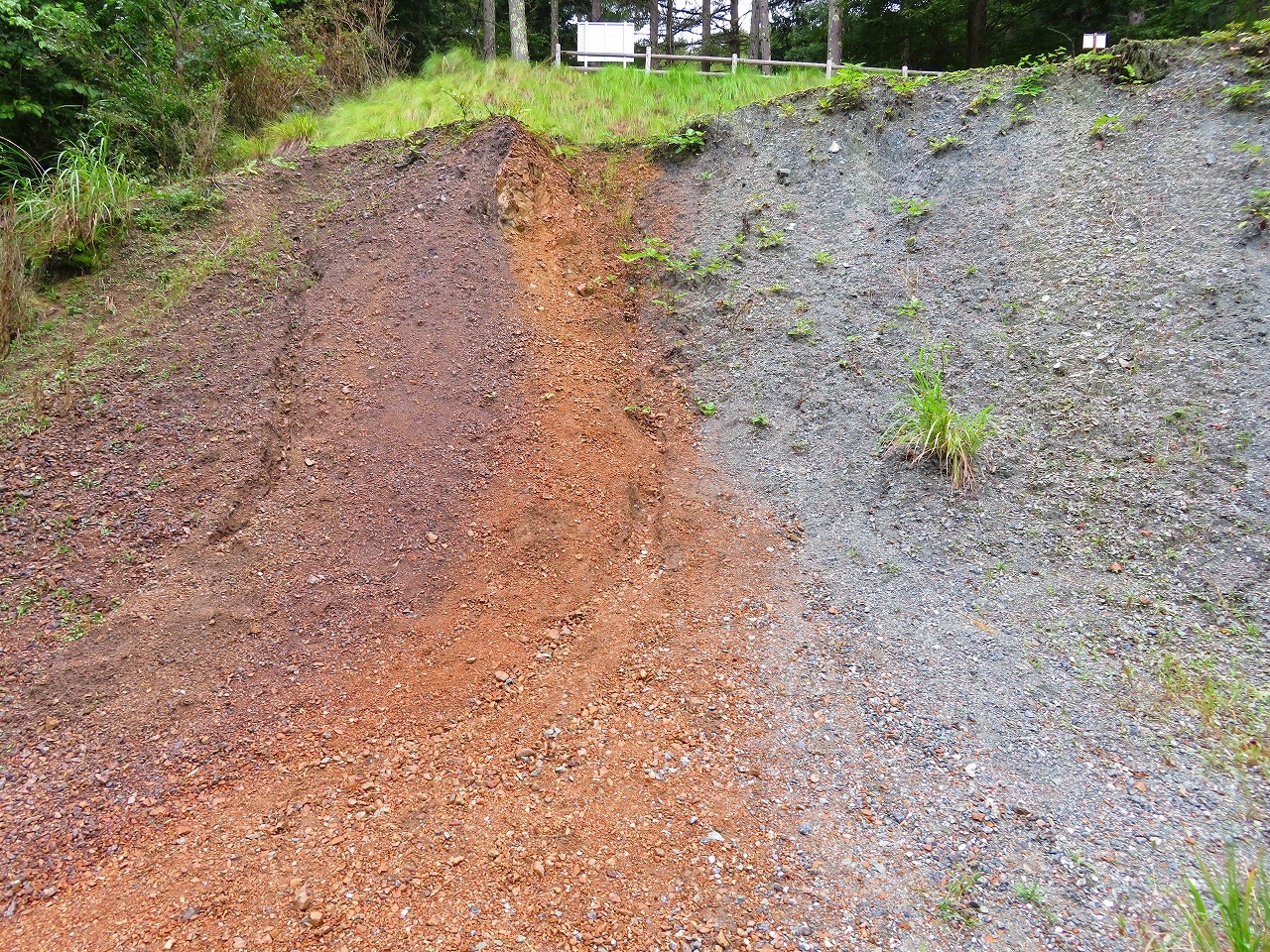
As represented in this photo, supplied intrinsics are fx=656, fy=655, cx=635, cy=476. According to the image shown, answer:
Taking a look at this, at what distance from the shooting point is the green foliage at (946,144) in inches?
229

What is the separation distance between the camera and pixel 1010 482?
389 cm

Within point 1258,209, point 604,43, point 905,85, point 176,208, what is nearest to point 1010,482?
point 1258,209

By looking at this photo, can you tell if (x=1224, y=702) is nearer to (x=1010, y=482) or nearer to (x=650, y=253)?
(x=1010, y=482)

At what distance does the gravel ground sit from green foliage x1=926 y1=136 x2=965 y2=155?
0.33 ft

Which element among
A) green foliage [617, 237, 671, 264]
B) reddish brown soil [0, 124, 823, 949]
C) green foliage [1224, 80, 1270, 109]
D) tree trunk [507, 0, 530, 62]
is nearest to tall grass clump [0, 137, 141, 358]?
reddish brown soil [0, 124, 823, 949]

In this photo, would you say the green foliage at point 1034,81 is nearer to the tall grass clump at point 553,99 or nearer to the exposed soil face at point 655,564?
the exposed soil face at point 655,564

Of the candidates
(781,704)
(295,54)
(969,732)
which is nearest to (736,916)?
(781,704)

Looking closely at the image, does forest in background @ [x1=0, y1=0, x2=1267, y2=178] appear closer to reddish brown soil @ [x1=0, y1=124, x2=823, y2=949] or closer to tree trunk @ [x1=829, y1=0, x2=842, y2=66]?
tree trunk @ [x1=829, y1=0, x2=842, y2=66]

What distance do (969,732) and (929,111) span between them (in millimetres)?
5762

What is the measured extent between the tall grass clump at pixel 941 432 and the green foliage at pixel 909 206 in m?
1.99

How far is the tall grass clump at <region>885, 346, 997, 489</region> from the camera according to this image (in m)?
3.93

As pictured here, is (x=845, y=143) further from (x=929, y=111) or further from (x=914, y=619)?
(x=914, y=619)

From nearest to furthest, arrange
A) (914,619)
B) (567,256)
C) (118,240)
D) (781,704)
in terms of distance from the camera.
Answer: (781,704) < (914,619) < (118,240) < (567,256)

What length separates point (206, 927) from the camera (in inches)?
89.8
